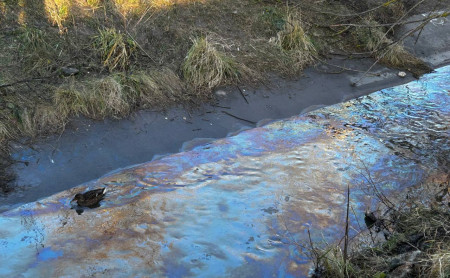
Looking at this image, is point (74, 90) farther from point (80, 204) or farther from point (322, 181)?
point (322, 181)

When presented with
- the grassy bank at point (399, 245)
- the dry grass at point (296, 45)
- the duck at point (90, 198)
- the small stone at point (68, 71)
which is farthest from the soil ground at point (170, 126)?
the grassy bank at point (399, 245)

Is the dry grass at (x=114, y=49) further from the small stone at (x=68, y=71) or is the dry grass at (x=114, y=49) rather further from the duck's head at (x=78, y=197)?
the duck's head at (x=78, y=197)

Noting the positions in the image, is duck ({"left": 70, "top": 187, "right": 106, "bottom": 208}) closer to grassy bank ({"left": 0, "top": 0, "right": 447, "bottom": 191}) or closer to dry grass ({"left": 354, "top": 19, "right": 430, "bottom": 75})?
grassy bank ({"left": 0, "top": 0, "right": 447, "bottom": 191})

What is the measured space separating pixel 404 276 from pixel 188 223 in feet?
7.28

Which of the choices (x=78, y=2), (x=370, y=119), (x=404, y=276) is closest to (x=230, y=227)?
(x=404, y=276)

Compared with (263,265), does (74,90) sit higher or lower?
higher

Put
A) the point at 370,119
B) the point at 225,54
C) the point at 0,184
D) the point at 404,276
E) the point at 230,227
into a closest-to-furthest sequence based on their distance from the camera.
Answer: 1. the point at 404,276
2. the point at 230,227
3. the point at 0,184
4. the point at 370,119
5. the point at 225,54

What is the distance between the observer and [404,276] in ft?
13.5

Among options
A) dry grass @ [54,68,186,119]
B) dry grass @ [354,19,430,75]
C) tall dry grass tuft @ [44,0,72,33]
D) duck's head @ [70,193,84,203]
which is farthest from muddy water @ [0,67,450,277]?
tall dry grass tuft @ [44,0,72,33]

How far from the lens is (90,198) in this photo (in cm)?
551

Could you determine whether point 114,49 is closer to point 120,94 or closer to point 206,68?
point 120,94

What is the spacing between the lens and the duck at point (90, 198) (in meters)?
5.45

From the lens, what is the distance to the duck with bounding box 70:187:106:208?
545 centimetres

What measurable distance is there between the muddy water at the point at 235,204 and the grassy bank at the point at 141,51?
1.15 metres
